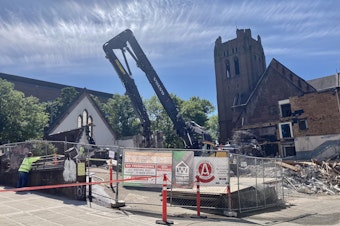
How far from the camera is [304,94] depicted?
41.8 m

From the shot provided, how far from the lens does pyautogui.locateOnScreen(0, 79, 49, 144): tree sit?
28938mm

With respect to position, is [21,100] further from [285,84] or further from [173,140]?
[285,84]

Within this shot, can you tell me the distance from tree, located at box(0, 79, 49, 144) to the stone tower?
33.3m

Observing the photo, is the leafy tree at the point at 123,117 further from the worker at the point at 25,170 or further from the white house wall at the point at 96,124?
the worker at the point at 25,170

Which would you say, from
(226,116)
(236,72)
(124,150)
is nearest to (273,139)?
(226,116)

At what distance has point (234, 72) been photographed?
59.1 meters

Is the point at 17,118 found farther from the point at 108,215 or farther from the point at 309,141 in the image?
the point at 309,141

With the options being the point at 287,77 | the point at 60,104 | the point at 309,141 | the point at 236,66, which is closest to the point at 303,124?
the point at 309,141

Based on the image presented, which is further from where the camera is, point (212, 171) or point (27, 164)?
point (27, 164)

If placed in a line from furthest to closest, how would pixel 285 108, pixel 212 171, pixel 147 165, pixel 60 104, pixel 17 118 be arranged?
1. pixel 60 104
2. pixel 285 108
3. pixel 17 118
4. pixel 147 165
5. pixel 212 171

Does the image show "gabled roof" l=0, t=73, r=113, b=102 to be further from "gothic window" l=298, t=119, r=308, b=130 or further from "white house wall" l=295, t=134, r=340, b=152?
"white house wall" l=295, t=134, r=340, b=152

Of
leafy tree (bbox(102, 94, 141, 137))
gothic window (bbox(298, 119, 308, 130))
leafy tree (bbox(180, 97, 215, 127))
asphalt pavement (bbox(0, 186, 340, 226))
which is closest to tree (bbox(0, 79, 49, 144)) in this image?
asphalt pavement (bbox(0, 186, 340, 226))

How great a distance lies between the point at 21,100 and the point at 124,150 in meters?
24.6

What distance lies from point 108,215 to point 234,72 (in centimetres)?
5328
